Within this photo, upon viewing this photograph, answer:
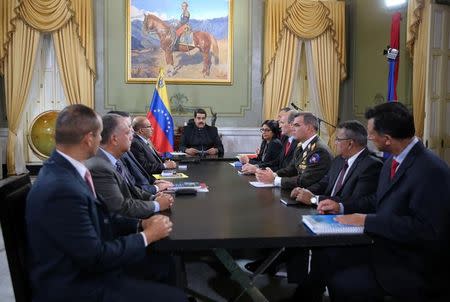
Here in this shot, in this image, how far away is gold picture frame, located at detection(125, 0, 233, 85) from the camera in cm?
812

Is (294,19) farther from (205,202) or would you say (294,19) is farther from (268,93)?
(205,202)

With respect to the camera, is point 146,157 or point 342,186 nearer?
point 342,186

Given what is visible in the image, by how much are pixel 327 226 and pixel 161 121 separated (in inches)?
211

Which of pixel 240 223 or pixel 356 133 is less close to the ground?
pixel 356 133

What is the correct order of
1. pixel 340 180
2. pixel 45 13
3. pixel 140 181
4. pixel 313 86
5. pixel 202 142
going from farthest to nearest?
pixel 313 86 < pixel 45 13 < pixel 202 142 < pixel 140 181 < pixel 340 180

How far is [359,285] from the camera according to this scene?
86.4 inches

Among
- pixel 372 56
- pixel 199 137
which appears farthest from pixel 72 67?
pixel 372 56

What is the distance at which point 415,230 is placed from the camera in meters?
2.05

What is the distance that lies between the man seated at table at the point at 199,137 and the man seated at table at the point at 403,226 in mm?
4699

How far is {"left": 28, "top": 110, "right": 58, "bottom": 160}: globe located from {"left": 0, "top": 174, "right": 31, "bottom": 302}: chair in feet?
19.9

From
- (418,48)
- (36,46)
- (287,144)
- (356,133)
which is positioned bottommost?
(287,144)

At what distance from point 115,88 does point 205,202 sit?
5.72 meters

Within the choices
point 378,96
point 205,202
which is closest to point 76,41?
point 378,96

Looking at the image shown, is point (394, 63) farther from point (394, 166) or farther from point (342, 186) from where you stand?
point (394, 166)
